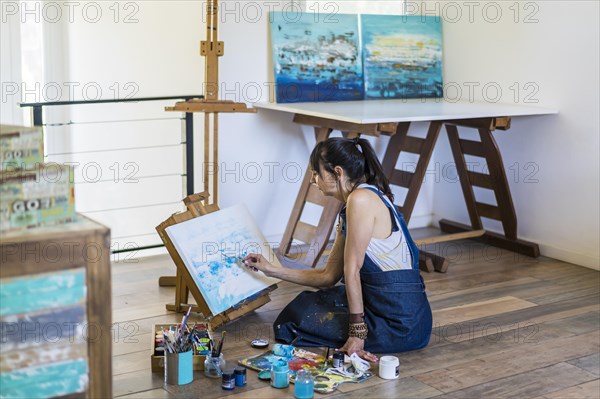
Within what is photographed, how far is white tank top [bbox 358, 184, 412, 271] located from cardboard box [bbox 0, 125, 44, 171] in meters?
1.41

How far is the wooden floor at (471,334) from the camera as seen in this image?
2891 mm

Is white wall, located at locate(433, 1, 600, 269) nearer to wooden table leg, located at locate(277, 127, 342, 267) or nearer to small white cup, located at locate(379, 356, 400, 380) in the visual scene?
wooden table leg, located at locate(277, 127, 342, 267)

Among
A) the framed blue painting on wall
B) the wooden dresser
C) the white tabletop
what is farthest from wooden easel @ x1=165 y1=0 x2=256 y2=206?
the wooden dresser

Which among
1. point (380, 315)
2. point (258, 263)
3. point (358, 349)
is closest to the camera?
point (358, 349)

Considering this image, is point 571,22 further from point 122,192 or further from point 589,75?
point 122,192

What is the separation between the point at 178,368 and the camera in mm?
2873

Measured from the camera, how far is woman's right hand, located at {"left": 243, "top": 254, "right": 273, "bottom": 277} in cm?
334

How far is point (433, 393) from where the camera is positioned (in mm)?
2859

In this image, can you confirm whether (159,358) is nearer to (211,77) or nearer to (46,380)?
(46,380)

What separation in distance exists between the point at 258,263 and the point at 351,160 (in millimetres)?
550

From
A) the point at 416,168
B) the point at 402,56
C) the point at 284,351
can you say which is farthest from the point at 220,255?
the point at 402,56

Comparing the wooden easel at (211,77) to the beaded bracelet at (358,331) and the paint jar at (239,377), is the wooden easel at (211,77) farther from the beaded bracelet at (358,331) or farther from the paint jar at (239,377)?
the paint jar at (239,377)

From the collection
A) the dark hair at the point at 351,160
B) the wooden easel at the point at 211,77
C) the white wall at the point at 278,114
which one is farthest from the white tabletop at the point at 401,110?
the dark hair at the point at 351,160

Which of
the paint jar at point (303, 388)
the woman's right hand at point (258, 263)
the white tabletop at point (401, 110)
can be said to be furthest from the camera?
the white tabletop at point (401, 110)
